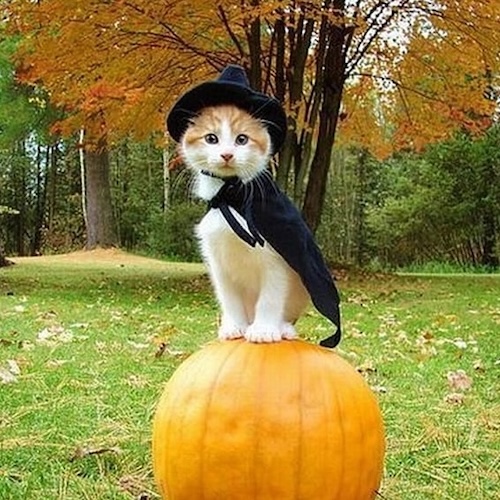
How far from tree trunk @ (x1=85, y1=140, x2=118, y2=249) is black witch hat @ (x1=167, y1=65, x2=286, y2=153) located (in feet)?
48.0

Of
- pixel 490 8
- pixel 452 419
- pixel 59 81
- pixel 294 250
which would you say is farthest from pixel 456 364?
pixel 59 81

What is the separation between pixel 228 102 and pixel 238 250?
16.2 inches

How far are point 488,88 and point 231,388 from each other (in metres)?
11.3

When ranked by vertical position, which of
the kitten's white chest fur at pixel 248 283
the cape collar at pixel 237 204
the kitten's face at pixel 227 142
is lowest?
the kitten's white chest fur at pixel 248 283

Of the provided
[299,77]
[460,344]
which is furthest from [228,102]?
[299,77]

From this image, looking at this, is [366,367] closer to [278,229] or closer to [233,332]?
[233,332]

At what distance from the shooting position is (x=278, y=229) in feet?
7.14

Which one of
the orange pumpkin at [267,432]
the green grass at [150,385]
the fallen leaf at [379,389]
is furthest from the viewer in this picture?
the fallen leaf at [379,389]

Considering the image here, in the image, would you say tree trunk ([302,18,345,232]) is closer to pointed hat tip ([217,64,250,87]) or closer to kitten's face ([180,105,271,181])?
pointed hat tip ([217,64,250,87])

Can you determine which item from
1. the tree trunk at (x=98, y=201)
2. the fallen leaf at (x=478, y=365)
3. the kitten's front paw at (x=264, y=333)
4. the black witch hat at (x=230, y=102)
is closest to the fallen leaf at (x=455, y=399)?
the fallen leaf at (x=478, y=365)

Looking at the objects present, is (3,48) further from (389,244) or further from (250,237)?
(250,237)

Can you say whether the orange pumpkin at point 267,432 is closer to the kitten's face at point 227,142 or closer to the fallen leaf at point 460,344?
the kitten's face at point 227,142

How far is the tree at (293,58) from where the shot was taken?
8828 mm

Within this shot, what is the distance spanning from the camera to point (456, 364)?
432 cm
